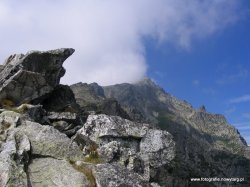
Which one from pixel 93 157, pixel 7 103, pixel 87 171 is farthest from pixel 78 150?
pixel 7 103

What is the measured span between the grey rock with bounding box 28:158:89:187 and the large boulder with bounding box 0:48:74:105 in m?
26.5

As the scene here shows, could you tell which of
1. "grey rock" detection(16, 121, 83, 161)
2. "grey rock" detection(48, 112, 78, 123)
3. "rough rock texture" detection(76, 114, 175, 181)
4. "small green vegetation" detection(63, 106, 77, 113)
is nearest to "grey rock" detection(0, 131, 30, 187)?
"grey rock" detection(16, 121, 83, 161)

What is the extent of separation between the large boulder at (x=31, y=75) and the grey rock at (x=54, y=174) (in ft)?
87.0

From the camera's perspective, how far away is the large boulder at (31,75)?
51.8 m

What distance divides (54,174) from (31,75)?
31.5 meters

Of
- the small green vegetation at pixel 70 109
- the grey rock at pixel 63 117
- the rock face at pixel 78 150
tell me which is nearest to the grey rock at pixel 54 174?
the rock face at pixel 78 150

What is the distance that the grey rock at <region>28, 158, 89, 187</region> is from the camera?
75.9 ft

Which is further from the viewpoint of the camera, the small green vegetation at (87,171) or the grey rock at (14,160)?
the small green vegetation at (87,171)

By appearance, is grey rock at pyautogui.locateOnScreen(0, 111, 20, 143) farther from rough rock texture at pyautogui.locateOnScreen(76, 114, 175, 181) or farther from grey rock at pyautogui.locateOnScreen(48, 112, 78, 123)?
grey rock at pyautogui.locateOnScreen(48, 112, 78, 123)

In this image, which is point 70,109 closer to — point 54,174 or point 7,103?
point 7,103

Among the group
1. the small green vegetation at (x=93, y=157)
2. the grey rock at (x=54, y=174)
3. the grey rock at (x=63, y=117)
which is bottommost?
the grey rock at (x=54, y=174)

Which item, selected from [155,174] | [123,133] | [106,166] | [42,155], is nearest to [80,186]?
[106,166]

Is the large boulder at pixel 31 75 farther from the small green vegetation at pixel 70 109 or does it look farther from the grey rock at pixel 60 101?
the small green vegetation at pixel 70 109

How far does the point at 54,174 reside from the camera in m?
24.1
